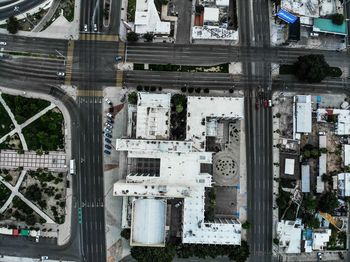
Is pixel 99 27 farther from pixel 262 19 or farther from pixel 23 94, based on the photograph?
pixel 262 19

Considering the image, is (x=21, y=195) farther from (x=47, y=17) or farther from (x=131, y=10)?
(x=131, y=10)

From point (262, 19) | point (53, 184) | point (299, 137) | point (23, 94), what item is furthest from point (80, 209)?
point (262, 19)

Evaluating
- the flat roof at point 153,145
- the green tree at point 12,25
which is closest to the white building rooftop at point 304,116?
the flat roof at point 153,145

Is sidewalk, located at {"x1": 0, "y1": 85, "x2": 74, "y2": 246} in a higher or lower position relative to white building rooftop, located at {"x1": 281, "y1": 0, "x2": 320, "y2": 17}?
lower

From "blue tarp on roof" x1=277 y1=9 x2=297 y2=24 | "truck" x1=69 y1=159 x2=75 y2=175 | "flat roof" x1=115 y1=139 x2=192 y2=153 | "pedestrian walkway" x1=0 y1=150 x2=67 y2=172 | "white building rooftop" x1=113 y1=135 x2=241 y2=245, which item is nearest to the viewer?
"flat roof" x1=115 y1=139 x2=192 y2=153

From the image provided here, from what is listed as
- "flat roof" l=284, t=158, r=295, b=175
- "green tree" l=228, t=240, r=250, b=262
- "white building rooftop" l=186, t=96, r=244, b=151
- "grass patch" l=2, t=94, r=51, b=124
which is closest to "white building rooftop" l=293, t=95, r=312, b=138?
"flat roof" l=284, t=158, r=295, b=175

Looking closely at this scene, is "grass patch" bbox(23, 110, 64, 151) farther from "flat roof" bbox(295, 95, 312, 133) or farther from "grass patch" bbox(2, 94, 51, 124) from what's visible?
"flat roof" bbox(295, 95, 312, 133)

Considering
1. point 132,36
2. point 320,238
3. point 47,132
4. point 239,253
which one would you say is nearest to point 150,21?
point 132,36
